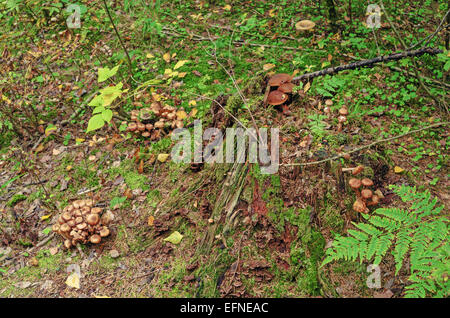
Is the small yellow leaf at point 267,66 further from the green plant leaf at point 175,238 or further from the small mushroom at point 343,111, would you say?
the green plant leaf at point 175,238

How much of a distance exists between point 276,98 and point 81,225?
2710 millimetres

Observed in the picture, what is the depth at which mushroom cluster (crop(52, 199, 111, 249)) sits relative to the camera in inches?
154

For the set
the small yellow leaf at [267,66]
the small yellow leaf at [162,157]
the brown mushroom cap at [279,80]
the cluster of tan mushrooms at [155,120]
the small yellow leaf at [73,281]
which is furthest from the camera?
the small yellow leaf at [267,66]

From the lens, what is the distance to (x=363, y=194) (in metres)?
3.21

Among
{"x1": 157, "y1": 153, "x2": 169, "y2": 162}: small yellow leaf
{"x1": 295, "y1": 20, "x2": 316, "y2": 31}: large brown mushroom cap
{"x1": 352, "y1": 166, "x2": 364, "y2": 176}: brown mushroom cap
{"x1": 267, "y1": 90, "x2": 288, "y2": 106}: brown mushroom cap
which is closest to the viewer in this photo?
{"x1": 352, "y1": 166, "x2": 364, "y2": 176}: brown mushroom cap

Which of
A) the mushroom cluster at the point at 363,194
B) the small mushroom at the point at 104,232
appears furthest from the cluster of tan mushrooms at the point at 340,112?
the small mushroom at the point at 104,232

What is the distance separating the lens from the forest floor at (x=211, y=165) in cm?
335

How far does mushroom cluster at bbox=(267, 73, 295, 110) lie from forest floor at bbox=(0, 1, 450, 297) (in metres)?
0.12

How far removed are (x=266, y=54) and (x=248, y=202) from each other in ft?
9.56

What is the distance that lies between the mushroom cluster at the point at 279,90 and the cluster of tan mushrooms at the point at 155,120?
1344mm

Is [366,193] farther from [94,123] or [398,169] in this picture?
[94,123]

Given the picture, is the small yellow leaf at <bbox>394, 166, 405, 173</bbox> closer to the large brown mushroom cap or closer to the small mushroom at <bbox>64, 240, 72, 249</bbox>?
the large brown mushroom cap

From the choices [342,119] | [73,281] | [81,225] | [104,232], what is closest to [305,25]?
[342,119]

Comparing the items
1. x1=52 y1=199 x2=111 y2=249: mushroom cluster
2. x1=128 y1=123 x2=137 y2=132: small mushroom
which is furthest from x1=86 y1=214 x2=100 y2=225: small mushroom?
x1=128 y1=123 x2=137 y2=132: small mushroom
